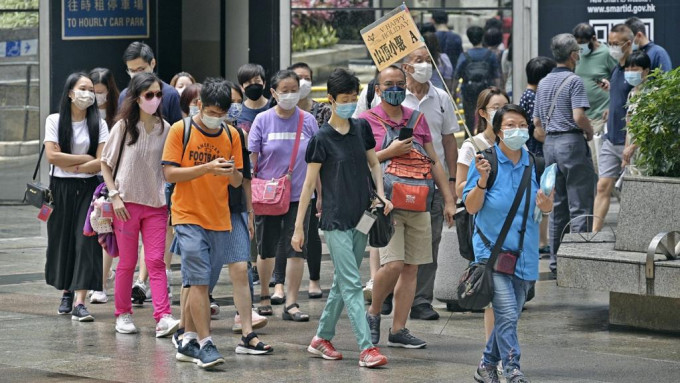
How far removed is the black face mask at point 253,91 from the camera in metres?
11.0

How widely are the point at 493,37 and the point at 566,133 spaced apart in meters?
4.19

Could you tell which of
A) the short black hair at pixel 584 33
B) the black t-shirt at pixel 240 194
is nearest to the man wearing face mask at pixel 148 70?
the black t-shirt at pixel 240 194

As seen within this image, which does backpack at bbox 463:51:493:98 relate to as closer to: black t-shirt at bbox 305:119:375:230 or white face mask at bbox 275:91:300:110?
white face mask at bbox 275:91:300:110

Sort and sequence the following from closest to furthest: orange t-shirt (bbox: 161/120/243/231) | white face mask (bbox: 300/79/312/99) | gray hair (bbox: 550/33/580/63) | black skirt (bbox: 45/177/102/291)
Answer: orange t-shirt (bbox: 161/120/243/231), black skirt (bbox: 45/177/102/291), white face mask (bbox: 300/79/312/99), gray hair (bbox: 550/33/580/63)

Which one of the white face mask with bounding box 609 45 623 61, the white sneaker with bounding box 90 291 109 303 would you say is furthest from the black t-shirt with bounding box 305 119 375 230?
the white face mask with bounding box 609 45 623 61

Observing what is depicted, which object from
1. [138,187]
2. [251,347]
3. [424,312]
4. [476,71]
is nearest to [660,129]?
[424,312]

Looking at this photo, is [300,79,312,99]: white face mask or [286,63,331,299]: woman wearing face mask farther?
[300,79,312,99]: white face mask

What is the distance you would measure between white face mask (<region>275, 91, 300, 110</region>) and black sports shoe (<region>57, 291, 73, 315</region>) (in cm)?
213

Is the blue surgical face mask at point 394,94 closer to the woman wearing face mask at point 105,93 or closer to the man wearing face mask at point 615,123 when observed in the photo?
the woman wearing face mask at point 105,93

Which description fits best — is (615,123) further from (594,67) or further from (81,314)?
(81,314)

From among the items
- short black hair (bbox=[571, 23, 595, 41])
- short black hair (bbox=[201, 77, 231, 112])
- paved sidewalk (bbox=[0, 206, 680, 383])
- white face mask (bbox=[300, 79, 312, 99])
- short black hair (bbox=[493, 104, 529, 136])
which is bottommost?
paved sidewalk (bbox=[0, 206, 680, 383])

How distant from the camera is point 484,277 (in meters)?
7.44

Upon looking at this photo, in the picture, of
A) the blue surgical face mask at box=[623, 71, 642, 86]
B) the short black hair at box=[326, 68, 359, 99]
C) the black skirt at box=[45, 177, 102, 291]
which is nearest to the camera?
the short black hair at box=[326, 68, 359, 99]

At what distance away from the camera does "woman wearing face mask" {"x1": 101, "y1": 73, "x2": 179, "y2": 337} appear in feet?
30.5
